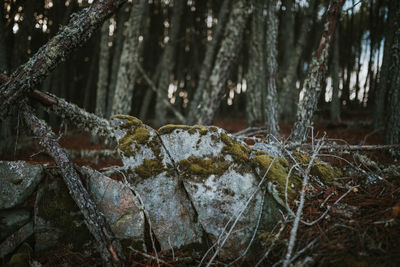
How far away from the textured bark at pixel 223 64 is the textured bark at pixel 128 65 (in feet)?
7.26

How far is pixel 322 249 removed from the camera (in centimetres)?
177

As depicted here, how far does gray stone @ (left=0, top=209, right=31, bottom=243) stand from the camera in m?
2.23

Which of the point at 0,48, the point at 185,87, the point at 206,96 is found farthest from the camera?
the point at 185,87

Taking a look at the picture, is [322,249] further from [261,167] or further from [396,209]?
[261,167]

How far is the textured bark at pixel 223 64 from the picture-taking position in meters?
4.82

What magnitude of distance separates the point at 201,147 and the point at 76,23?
2219mm

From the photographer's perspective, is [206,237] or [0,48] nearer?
[206,237]

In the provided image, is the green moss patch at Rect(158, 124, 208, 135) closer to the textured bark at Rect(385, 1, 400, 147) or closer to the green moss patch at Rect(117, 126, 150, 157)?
the green moss patch at Rect(117, 126, 150, 157)

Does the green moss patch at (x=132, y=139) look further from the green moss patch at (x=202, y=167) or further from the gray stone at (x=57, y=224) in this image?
the gray stone at (x=57, y=224)

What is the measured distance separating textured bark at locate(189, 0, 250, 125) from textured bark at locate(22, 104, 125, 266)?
2919 millimetres

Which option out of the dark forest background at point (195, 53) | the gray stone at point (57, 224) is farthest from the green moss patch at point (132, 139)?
the dark forest background at point (195, 53)

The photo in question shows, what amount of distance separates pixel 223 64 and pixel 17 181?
408 cm

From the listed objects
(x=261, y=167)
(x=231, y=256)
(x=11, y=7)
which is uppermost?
(x=11, y=7)

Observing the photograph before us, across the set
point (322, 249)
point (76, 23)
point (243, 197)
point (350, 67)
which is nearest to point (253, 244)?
point (243, 197)
